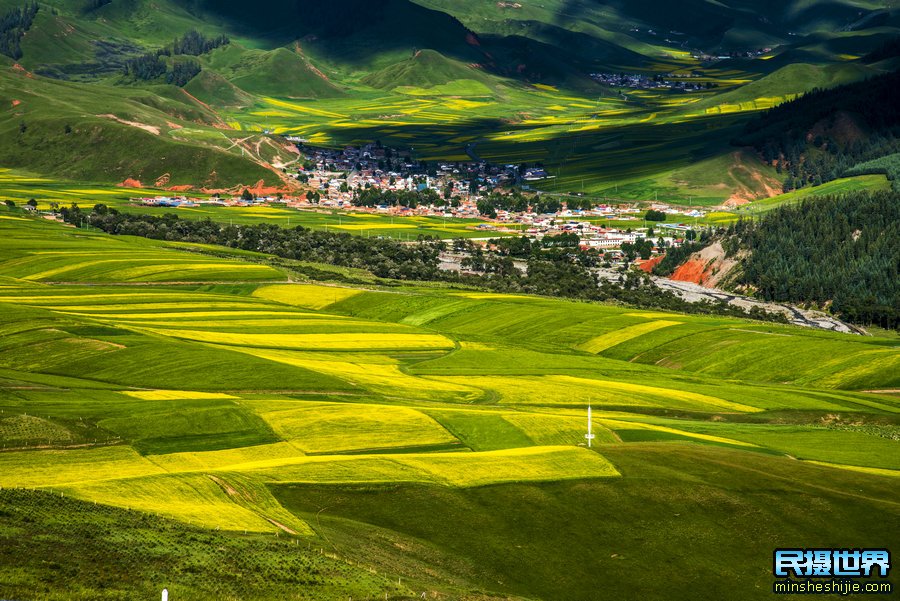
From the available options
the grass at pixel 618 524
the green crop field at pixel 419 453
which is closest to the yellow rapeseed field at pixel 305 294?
the green crop field at pixel 419 453

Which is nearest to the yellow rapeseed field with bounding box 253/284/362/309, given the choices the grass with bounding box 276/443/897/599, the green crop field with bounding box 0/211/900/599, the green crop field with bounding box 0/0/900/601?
the green crop field with bounding box 0/211/900/599

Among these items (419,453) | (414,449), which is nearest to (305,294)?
(414,449)

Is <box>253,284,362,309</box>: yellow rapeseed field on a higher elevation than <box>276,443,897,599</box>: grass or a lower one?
lower

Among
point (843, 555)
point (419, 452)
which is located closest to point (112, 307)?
point (419, 452)

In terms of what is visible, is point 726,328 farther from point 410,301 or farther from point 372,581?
point 372,581

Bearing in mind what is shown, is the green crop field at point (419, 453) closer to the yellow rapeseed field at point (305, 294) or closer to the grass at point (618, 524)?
the grass at point (618, 524)

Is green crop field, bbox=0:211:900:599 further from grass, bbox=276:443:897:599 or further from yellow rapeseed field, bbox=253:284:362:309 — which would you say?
yellow rapeseed field, bbox=253:284:362:309

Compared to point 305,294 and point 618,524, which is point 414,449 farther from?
point 305,294

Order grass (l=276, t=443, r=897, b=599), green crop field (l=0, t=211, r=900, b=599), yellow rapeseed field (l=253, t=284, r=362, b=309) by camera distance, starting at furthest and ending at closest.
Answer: yellow rapeseed field (l=253, t=284, r=362, b=309), grass (l=276, t=443, r=897, b=599), green crop field (l=0, t=211, r=900, b=599)
